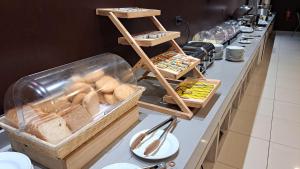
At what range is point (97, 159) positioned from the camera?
68 cm

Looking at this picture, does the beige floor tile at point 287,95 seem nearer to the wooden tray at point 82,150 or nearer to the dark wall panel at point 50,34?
the dark wall panel at point 50,34

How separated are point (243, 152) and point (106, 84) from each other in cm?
106

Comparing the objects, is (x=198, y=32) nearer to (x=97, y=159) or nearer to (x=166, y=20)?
(x=166, y=20)

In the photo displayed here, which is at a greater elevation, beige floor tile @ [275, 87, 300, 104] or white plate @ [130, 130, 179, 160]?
white plate @ [130, 130, 179, 160]

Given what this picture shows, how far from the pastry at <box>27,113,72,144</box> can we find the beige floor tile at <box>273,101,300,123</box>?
1.81 metres

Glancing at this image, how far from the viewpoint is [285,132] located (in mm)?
1729

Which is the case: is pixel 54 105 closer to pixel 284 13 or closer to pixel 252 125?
pixel 252 125

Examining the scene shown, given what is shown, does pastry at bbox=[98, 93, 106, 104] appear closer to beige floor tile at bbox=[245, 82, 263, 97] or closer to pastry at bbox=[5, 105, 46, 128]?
pastry at bbox=[5, 105, 46, 128]

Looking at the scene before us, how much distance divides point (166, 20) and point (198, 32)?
2.12 ft

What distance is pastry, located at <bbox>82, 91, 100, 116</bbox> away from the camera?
713 mm

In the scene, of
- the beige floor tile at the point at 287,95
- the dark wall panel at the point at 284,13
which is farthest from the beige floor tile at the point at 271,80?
the dark wall panel at the point at 284,13

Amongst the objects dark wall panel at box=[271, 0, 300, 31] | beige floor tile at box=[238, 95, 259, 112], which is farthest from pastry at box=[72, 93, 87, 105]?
dark wall panel at box=[271, 0, 300, 31]

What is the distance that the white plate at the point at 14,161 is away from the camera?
1.88 ft

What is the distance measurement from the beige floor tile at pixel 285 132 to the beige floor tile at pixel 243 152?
0.13 m
